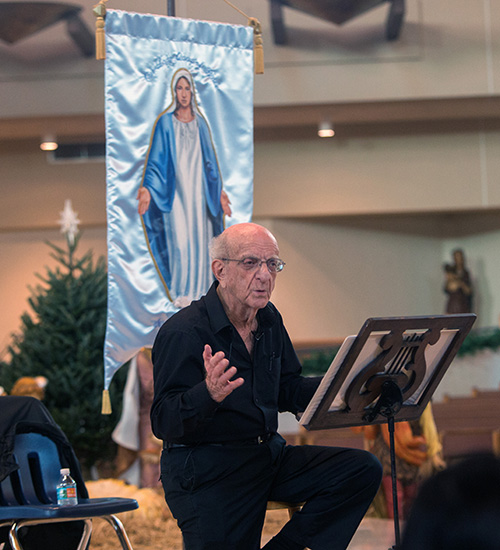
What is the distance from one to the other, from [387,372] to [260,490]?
0.64 metres

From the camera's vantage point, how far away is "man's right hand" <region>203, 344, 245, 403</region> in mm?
2660

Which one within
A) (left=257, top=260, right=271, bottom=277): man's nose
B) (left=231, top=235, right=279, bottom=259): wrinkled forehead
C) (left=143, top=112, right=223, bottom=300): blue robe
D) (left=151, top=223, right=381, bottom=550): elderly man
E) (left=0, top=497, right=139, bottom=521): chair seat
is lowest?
(left=0, top=497, right=139, bottom=521): chair seat

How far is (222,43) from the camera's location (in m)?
4.69

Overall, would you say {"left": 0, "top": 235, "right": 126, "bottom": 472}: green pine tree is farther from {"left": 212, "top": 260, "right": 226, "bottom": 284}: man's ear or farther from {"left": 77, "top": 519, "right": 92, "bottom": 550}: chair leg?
{"left": 212, "top": 260, "right": 226, "bottom": 284}: man's ear

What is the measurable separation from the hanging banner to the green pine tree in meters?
2.71

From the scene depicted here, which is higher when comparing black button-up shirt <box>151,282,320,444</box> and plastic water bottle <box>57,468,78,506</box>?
black button-up shirt <box>151,282,320,444</box>

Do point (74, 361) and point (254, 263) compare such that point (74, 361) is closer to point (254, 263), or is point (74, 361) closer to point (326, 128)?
point (254, 263)

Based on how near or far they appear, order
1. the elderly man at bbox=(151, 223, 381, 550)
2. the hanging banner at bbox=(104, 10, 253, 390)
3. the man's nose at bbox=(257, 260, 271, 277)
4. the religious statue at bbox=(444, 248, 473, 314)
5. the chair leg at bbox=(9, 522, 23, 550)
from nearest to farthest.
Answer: the elderly man at bbox=(151, 223, 381, 550) < the chair leg at bbox=(9, 522, 23, 550) < the man's nose at bbox=(257, 260, 271, 277) < the hanging banner at bbox=(104, 10, 253, 390) < the religious statue at bbox=(444, 248, 473, 314)

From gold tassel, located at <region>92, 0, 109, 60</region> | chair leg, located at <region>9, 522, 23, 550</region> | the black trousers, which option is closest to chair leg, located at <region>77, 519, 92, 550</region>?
chair leg, located at <region>9, 522, 23, 550</region>

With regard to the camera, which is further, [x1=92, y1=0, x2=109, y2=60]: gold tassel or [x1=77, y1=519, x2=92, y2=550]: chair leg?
[x1=92, y1=0, x2=109, y2=60]: gold tassel

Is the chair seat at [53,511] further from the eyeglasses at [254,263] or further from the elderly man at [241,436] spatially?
the eyeglasses at [254,263]

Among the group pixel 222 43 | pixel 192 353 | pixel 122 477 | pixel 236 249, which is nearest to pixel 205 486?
pixel 192 353

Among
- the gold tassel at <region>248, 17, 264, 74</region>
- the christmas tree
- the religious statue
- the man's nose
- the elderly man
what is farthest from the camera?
the religious statue

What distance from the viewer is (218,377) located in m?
2.70
